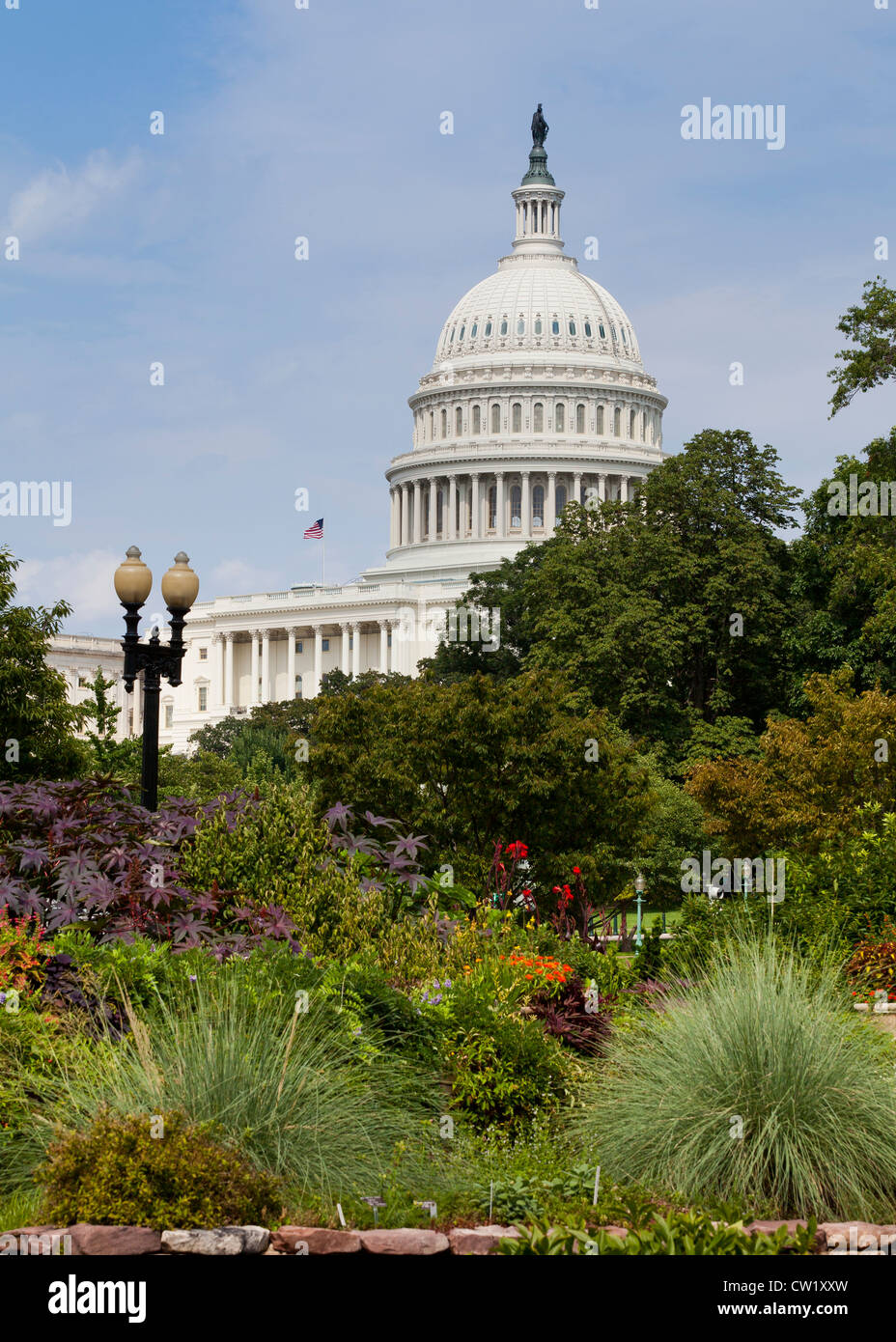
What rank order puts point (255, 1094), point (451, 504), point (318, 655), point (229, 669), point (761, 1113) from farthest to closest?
point (229, 669) < point (451, 504) < point (318, 655) < point (761, 1113) < point (255, 1094)

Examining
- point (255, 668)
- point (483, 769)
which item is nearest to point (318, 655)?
point (255, 668)

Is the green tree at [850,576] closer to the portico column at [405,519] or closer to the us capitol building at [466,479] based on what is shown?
the us capitol building at [466,479]

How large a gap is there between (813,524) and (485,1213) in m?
52.8

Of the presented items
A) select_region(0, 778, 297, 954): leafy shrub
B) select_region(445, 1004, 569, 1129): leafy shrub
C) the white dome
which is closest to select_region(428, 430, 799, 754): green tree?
select_region(0, 778, 297, 954): leafy shrub

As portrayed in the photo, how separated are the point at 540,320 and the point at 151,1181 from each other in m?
148

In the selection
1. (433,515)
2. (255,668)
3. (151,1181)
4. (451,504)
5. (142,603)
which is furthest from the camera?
(433,515)

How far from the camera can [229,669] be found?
14900 centimetres

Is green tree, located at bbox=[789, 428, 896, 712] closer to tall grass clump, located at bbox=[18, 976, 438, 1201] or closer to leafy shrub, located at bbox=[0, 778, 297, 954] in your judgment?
leafy shrub, located at bbox=[0, 778, 297, 954]

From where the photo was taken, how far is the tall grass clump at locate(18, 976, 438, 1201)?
10.5m

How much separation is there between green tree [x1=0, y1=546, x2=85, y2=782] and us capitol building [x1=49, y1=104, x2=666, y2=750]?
99.1 metres

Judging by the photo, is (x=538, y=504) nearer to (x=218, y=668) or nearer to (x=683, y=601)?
(x=218, y=668)

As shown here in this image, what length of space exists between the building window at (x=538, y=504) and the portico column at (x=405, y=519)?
11.7 meters

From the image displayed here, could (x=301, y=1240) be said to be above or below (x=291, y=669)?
below

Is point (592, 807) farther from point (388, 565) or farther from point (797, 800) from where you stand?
point (388, 565)
